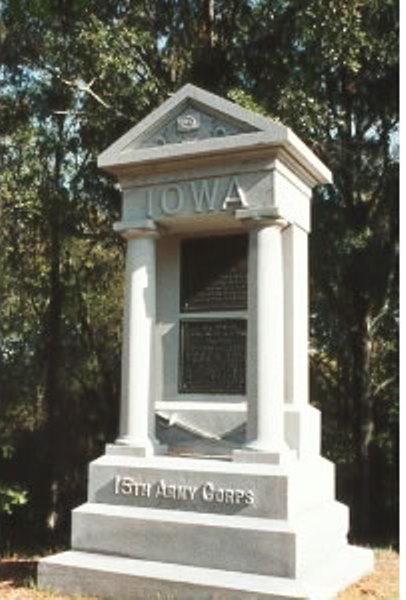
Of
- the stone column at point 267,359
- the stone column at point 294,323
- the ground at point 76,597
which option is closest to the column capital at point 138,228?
the stone column at point 267,359

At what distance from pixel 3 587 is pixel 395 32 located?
9537mm

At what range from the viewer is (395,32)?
12.1m

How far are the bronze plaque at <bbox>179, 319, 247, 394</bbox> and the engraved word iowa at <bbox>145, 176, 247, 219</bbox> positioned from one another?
1.14 metres

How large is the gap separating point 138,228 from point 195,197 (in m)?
0.67

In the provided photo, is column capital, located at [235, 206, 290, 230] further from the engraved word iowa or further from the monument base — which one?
the monument base

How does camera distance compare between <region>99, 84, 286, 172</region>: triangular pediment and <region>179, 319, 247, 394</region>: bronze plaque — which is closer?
<region>99, 84, 286, 172</region>: triangular pediment

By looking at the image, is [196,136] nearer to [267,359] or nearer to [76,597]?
[267,359]

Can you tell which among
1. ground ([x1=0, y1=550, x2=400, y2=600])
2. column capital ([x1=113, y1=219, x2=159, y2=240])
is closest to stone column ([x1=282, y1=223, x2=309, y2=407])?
column capital ([x1=113, y1=219, x2=159, y2=240])

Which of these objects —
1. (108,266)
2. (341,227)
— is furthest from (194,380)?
(108,266)

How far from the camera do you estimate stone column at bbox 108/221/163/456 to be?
25.4 ft

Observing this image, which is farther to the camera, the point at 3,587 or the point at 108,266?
the point at 108,266

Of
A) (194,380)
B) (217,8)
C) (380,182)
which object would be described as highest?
(217,8)

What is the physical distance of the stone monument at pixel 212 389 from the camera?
681cm
